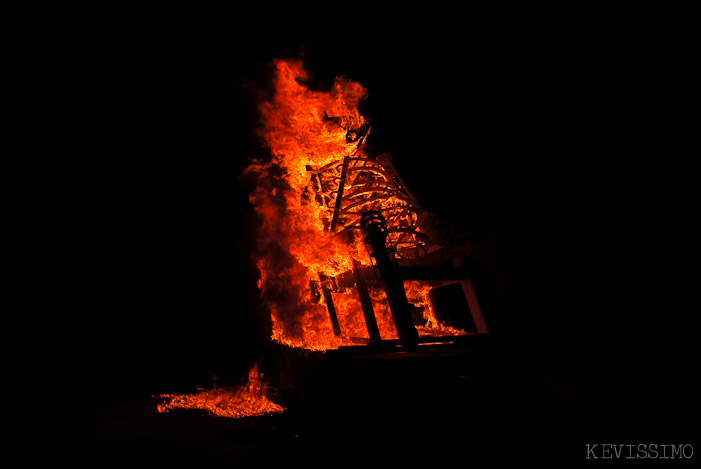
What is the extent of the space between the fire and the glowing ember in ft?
5.93

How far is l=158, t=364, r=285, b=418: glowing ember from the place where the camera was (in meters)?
9.14

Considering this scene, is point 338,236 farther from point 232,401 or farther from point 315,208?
point 232,401

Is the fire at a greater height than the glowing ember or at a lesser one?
greater

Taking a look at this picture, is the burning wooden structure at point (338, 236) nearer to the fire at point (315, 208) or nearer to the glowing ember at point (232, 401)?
the fire at point (315, 208)

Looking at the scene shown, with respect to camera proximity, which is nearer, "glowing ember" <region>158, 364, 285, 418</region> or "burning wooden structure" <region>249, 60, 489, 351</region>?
"burning wooden structure" <region>249, 60, 489, 351</region>

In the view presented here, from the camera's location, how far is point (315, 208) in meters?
10.7

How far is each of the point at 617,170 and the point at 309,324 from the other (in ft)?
34.9

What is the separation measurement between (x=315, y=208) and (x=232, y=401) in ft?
20.3

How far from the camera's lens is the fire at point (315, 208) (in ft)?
30.3

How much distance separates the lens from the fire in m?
9.23

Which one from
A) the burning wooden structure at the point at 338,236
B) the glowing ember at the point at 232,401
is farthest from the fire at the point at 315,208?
the glowing ember at the point at 232,401

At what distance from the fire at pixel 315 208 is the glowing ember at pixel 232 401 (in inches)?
71.1

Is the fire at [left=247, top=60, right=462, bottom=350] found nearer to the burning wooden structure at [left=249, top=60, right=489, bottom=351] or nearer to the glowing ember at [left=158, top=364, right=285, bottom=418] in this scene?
the burning wooden structure at [left=249, top=60, right=489, bottom=351]

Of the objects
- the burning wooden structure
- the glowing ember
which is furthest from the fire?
the glowing ember
